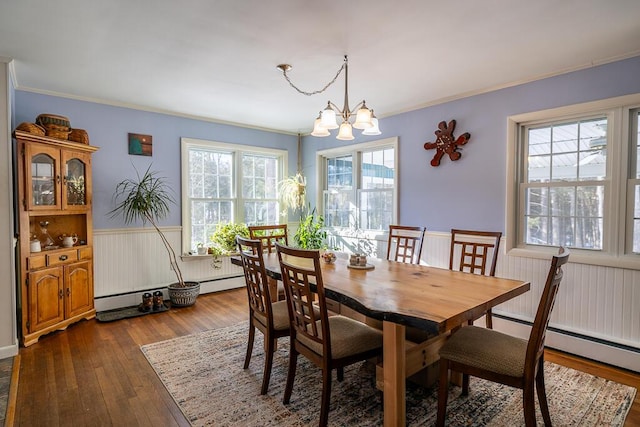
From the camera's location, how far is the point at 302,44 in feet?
8.43

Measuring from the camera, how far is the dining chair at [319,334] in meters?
1.91

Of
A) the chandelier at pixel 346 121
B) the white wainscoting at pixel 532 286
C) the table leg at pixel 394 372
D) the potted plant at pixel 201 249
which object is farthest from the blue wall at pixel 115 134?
the table leg at pixel 394 372

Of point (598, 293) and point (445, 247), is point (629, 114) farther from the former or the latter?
point (445, 247)

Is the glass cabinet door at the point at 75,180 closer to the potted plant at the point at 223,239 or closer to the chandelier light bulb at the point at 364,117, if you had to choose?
the potted plant at the point at 223,239

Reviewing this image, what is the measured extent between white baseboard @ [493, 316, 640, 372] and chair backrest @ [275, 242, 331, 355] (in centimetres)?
228

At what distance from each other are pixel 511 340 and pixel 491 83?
2532 millimetres

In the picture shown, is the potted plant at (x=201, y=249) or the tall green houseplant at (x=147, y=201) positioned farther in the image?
the potted plant at (x=201, y=249)

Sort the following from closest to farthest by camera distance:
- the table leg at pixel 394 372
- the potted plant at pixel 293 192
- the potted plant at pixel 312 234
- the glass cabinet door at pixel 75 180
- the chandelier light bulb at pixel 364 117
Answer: the table leg at pixel 394 372
the chandelier light bulb at pixel 364 117
the glass cabinet door at pixel 75 180
the potted plant at pixel 312 234
the potted plant at pixel 293 192

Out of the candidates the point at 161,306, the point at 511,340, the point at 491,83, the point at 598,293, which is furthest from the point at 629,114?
the point at 161,306

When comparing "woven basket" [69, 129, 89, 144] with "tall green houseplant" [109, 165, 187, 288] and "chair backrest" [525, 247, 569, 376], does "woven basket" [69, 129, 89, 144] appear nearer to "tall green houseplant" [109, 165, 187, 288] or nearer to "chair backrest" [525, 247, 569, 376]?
"tall green houseplant" [109, 165, 187, 288]

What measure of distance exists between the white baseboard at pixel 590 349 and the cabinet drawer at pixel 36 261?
4.48 m

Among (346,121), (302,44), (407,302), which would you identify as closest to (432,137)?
(346,121)

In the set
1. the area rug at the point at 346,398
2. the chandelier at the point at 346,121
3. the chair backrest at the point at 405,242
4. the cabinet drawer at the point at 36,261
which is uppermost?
the chandelier at the point at 346,121

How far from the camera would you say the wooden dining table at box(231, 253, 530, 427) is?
1.68 metres
